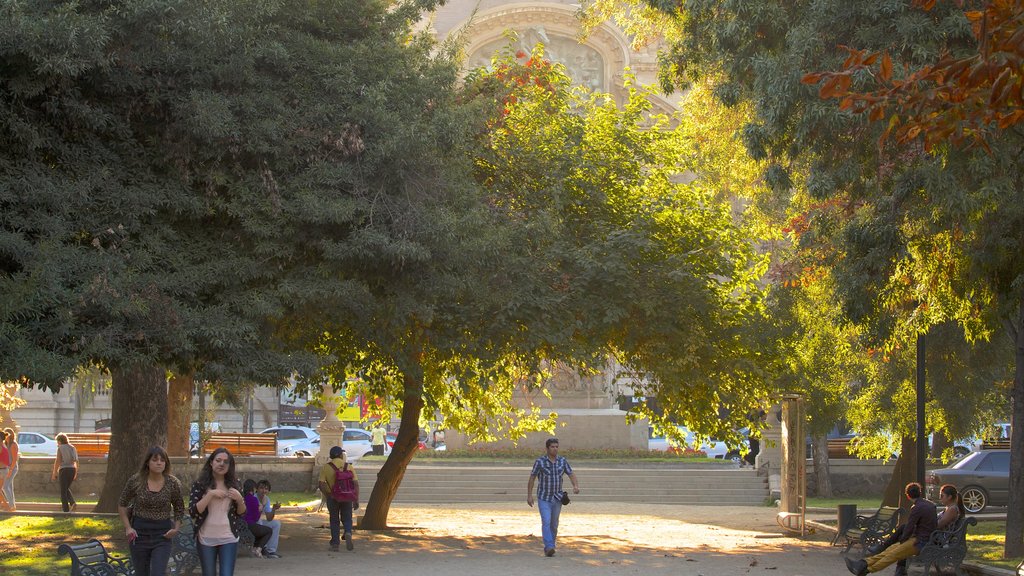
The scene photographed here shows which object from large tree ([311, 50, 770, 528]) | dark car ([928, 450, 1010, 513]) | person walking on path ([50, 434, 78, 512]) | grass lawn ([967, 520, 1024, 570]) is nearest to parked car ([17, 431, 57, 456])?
person walking on path ([50, 434, 78, 512])

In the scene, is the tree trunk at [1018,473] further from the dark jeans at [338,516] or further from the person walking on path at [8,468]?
the person walking on path at [8,468]

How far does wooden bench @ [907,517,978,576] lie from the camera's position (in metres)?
11.8

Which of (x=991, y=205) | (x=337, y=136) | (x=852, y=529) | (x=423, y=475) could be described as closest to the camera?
(x=991, y=205)

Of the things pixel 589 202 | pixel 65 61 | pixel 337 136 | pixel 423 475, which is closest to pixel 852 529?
pixel 589 202

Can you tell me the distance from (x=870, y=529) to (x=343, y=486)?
6.65 m

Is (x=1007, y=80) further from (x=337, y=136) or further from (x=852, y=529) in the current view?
(x=852, y=529)

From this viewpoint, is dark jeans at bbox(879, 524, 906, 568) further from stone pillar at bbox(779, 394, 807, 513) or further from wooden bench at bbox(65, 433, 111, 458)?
wooden bench at bbox(65, 433, 111, 458)

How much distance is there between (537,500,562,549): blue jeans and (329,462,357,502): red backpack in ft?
7.84

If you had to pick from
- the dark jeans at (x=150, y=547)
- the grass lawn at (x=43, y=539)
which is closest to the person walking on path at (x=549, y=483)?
the grass lawn at (x=43, y=539)

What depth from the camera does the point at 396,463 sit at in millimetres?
19000

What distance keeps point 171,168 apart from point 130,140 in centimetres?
48

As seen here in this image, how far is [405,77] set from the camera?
1377 cm

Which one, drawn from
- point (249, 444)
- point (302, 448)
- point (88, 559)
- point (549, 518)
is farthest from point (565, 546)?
point (302, 448)

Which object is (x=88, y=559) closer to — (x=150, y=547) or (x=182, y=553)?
(x=150, y=547)
